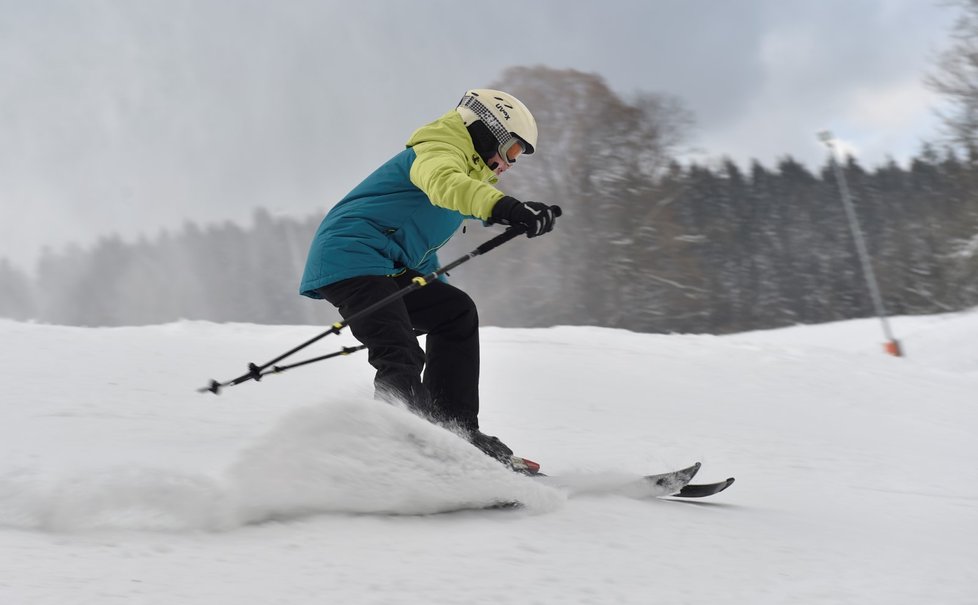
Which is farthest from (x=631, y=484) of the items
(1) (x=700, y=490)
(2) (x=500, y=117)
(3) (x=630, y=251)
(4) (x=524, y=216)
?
(3) (x=630, y=251)

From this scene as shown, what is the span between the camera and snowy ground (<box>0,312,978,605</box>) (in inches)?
69.8

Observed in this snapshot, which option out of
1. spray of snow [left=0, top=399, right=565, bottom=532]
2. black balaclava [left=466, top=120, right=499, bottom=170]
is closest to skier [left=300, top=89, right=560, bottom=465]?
black balaclava [left=466, top=120, right=499, bottom=170]

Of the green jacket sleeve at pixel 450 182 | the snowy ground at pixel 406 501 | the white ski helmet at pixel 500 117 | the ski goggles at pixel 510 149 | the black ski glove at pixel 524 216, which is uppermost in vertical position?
the white ski helmet at pixel 500 117

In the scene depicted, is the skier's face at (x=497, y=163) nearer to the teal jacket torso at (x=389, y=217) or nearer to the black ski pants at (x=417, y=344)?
the teal jacket torso at (x=389, y=217)

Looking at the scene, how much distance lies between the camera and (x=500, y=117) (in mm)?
3121

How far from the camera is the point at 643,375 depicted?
22.5 ft

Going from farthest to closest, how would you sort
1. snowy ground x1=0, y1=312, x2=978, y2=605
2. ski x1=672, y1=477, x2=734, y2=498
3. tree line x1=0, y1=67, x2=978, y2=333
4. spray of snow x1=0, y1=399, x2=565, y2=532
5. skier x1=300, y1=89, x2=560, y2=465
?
tree line x1=0, y1=67, x2=978, y2=333 < ski x1=672, y1=477, x2=734, y2=498 < skier x1=300, y1=89, x2=560, y2=465 < spray of snow x1=0, y1=399, x2=565, y2=532 < snowy ground x1=0, y1=312, x2=978, y2=605

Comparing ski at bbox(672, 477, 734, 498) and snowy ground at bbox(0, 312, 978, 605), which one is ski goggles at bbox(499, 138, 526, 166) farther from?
ski at bbox(672, 477, 734, 498)

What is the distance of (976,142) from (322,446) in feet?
76.5

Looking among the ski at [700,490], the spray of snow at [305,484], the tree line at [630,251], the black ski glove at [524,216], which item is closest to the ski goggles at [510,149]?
the black ski glove at [524,216]

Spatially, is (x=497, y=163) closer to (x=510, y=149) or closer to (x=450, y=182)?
(x=510, y=149)

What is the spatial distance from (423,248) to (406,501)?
115cm

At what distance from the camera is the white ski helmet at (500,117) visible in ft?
10.2

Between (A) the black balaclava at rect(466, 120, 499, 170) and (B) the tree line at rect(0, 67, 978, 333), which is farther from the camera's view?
(B) the tree line at rect(0, 67, 978, 333)
